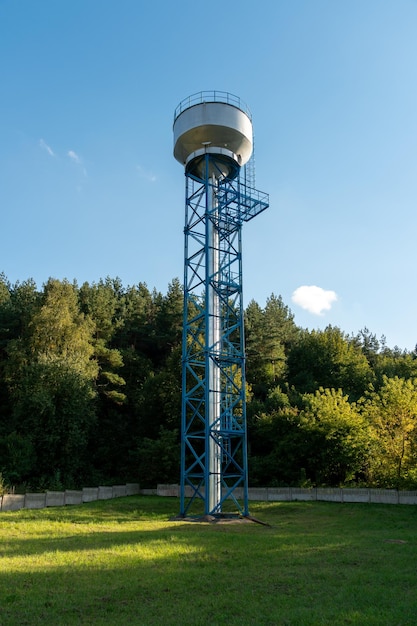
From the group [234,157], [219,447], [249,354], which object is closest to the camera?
[219,447]

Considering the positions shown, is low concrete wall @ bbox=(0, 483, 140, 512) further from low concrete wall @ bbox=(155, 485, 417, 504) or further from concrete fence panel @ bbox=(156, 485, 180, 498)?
low concrete wall @ bbox=(155, 485, 417, 504)

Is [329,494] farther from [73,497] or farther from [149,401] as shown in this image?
[149,401]

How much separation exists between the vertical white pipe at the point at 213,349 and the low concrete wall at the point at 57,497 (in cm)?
1095

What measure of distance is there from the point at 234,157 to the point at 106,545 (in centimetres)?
2123

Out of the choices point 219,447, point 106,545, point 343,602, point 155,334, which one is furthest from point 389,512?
point 155,334

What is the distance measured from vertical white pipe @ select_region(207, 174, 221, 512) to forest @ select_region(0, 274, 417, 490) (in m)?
13.4

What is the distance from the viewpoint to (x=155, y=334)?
187ft

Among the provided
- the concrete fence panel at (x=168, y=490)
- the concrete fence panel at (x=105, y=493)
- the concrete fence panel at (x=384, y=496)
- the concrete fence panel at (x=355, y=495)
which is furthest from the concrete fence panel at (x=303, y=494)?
the concrete fence panel at (x=105, y=493)

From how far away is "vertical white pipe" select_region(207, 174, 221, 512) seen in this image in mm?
25023

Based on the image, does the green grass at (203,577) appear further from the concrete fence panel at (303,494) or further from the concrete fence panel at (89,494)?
the concrete fence panel at (89,494)

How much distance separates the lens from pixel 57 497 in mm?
30750

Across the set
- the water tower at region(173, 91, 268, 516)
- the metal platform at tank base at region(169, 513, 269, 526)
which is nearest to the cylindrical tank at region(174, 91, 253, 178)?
the water tower at region(173, 91, 268, 516)

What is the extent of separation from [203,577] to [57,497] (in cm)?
2302

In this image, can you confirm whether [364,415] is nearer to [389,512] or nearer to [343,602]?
[389,512]
